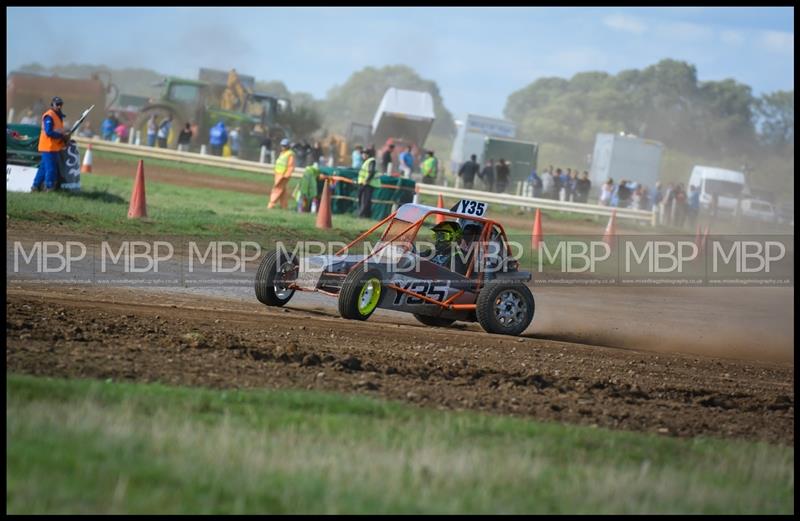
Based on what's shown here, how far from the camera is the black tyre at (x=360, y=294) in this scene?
10.6 meters

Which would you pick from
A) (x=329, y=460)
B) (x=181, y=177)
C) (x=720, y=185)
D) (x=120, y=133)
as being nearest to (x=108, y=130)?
(x=120, y=133)

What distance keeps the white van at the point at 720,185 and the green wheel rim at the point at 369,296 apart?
1559 inches

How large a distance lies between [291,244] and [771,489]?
12467 mm

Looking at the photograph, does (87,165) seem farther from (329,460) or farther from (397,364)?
(329,460)

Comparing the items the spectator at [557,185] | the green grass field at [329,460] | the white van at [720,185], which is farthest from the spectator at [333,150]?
the green grass field at [329,460]

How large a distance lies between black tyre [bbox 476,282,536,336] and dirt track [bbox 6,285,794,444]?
0.31 m

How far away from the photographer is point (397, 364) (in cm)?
843

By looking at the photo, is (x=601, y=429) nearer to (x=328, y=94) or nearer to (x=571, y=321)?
(x=571, y=321)

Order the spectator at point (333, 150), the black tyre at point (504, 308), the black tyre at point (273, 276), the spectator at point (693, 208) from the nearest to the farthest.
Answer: the black tyre at point (504, 308) → the black tyre at point (273, 276) → the spectator at point (693, 208) → the spectator at point (333, 150)

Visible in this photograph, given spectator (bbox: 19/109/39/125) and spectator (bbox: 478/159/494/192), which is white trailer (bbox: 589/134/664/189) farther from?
spectator (bbox: 19/109/39/125)

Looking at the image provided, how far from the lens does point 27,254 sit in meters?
13.0

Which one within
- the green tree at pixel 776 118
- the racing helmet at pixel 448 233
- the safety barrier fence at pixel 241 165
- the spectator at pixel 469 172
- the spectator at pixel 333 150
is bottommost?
the racing helmet at pixel 448 233

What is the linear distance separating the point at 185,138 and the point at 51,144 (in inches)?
666

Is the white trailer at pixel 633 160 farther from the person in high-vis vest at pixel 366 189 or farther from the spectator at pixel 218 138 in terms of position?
the person in high-vis vest at pixel 366 189
